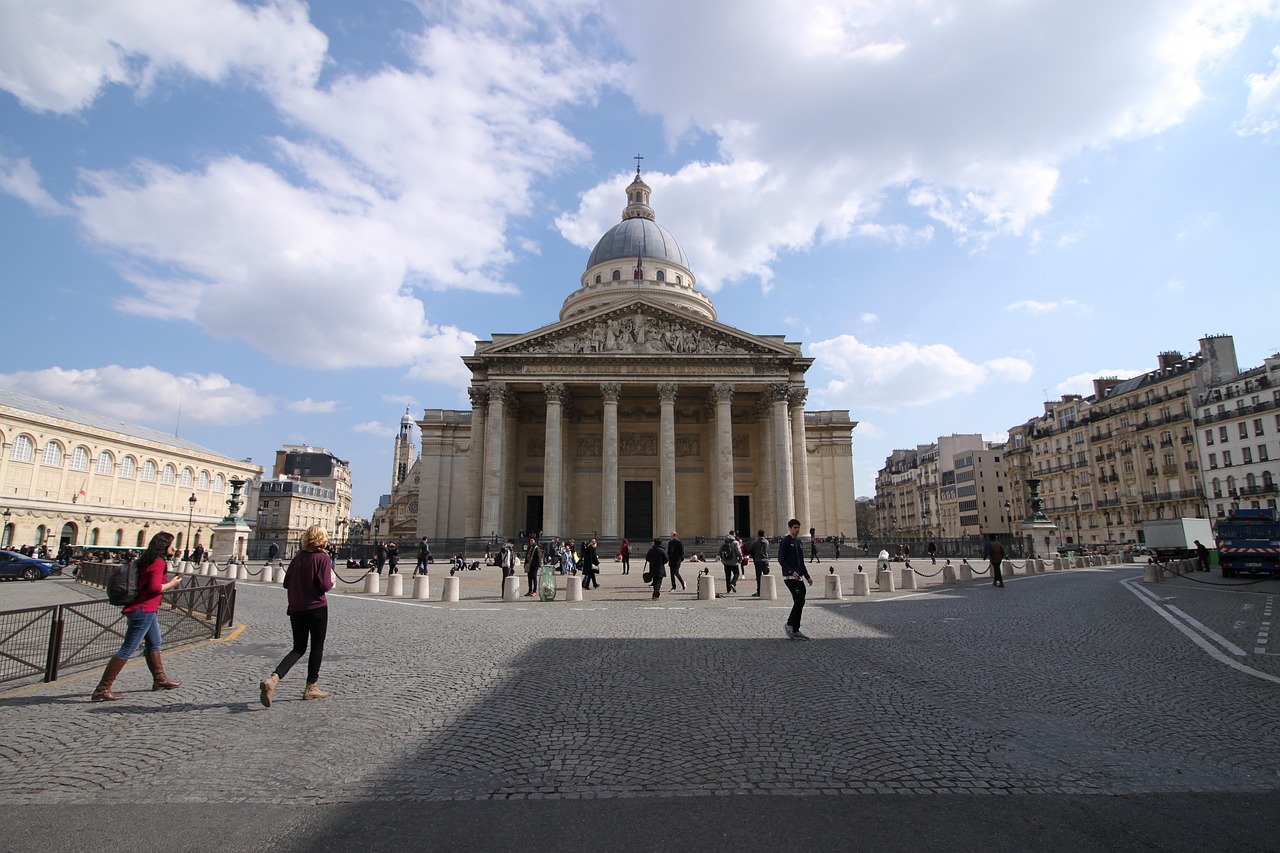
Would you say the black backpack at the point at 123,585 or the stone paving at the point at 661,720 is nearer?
the stone paving at the point at 661,720

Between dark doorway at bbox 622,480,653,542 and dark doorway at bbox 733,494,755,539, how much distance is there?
19.2 ft

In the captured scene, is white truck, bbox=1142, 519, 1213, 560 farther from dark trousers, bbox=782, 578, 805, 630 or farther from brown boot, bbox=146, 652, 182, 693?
brown boot, bbox=146, 652, 182, 693

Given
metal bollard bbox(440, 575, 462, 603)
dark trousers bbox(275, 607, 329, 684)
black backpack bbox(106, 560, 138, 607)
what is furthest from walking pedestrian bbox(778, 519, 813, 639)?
metal bollard bbox(440, 575, 462, 603)

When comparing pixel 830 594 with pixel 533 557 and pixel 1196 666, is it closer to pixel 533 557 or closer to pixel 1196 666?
pixel 533 557

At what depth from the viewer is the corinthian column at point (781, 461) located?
134 ft

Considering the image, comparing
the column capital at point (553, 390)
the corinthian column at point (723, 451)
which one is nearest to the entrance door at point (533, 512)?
the column capital at point (553, 390)

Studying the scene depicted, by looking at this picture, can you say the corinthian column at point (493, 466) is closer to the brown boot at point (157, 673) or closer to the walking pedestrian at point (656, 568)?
the walking pedestrian at point (656, 568)

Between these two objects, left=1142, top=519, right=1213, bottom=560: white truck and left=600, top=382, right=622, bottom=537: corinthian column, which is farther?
left=600, top=382, right=622, bottom=537: corinthian column

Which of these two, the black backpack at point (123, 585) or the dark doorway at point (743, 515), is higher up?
the dark doorway at point (743, 515)

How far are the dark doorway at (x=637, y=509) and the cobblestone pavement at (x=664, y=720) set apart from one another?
35407mm

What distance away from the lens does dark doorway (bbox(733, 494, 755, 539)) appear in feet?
154

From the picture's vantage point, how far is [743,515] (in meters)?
47.1

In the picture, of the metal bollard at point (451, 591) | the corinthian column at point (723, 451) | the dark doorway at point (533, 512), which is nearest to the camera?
the metal bollard at point (451, 591)

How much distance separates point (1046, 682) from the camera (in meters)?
7.57
